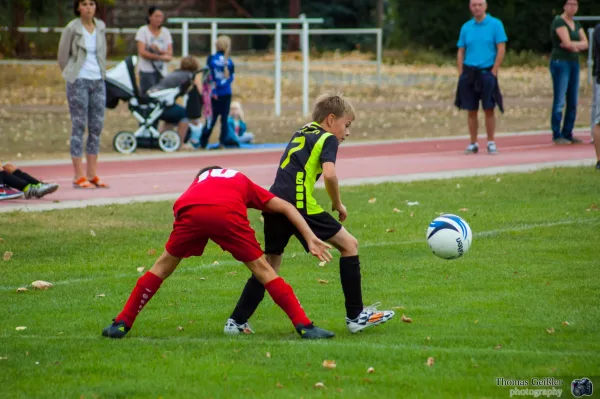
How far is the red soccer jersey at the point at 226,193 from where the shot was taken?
20.1 ft

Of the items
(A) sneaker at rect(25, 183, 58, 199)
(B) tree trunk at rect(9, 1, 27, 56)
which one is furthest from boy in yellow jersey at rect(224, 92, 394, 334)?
(B) tree trunk at rect(9, 1, 27, 56)

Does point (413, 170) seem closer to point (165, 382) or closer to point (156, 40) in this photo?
point (156, 40)

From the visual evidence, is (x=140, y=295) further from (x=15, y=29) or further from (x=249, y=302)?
(x=15, y=29)

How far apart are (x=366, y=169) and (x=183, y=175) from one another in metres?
2.68

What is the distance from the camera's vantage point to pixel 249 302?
650cm

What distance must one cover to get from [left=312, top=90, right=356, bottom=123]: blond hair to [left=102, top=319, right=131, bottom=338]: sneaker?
5.70 ft

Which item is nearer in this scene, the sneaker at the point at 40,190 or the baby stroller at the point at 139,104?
the sneaker at the point at 40,190

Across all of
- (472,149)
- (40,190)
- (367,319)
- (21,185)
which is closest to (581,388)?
(367,319)

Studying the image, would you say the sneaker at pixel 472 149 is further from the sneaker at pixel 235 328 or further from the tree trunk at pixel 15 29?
the tree trunk at pixel 15 29

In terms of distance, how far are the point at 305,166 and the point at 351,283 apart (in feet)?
2.53

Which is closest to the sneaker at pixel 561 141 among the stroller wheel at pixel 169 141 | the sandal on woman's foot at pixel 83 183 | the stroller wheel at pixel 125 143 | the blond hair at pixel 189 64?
the blond hair at pixel 189 64

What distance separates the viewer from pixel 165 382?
17.6 ft

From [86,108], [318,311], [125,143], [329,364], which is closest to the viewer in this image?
[329,364]

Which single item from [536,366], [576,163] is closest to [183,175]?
[576,163]
